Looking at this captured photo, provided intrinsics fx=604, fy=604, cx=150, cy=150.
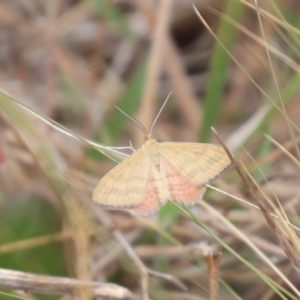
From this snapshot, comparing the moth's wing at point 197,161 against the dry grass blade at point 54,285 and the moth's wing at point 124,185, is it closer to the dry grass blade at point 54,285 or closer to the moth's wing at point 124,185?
the moth's wing at point 124,185

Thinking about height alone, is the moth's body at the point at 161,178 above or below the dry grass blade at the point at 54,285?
above

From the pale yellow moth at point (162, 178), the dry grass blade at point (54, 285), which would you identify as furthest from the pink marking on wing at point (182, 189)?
the dry grass blade at point (54, 285)

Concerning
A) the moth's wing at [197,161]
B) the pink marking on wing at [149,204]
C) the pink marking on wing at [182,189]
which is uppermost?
the moth's wing at [197,161]

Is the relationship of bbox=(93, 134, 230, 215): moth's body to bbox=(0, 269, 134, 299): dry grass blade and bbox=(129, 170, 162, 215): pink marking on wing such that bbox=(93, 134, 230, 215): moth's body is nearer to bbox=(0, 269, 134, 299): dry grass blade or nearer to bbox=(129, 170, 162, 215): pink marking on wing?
bbox=(129, 170, 162, 215): pink marking on wing

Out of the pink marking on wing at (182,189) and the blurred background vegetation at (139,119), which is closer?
the pink marking on wing at (182,189)

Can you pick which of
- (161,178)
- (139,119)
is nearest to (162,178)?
(161,178)

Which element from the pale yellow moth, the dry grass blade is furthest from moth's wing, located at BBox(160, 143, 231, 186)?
the dry grass blade

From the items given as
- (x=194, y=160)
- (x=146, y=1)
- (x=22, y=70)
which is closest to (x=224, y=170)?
(x=194, y=160)

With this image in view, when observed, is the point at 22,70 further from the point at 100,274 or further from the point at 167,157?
the point at 167,157

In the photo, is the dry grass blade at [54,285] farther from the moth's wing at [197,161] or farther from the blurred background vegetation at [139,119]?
the moth's wing at [197,161]
